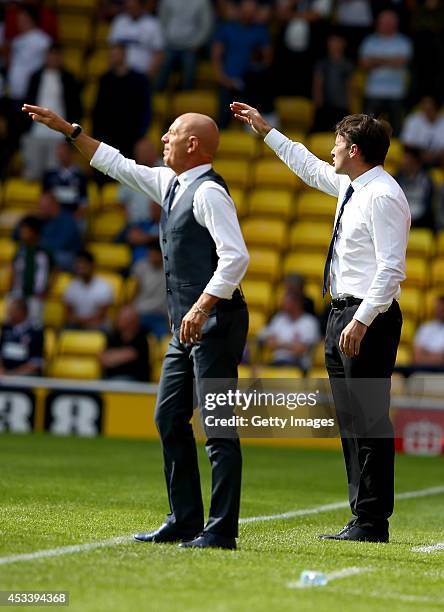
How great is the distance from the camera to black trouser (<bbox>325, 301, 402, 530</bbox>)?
7191mm

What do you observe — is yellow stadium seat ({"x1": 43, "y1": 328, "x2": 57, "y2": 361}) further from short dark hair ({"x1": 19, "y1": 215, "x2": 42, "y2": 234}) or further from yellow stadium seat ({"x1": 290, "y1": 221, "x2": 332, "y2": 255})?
yellow stadium seat ({"x1": 290, "y1": 221, "x2": 332, "y2": 255})

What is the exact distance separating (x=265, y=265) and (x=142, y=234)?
162 centimetres

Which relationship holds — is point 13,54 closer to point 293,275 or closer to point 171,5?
point 171,5

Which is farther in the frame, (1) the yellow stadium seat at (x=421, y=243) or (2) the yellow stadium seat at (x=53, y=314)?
(2) the yellow stadium seat at (x=53, y=314)

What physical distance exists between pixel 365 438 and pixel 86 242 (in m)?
11.5

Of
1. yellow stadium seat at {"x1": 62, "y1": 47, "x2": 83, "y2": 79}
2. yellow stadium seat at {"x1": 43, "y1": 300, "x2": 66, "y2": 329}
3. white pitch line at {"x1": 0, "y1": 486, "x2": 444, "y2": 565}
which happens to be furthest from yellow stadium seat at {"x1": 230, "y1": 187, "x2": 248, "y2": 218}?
white pitch line at {"x1": 0, "y1": 486, "x2": 444, "y2": 565}

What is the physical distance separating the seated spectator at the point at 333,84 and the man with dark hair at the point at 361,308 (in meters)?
11.0

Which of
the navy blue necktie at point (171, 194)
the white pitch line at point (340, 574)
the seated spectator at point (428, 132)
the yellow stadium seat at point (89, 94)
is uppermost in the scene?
the yellow stadium seat at point (89, 94)

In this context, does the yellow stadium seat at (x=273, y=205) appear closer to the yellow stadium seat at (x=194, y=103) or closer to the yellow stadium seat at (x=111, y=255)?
the yellow stadium seat at (x=111, y=255)

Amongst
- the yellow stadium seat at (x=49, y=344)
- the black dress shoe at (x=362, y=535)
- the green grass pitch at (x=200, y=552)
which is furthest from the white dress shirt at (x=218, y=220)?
the yellow stadium seat at (x=49, y=344)

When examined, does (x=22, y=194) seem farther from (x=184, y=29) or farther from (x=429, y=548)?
(x=429, y=548)

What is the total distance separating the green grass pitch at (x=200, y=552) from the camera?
5465 mm

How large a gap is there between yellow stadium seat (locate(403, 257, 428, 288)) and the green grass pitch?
5357 millimetres

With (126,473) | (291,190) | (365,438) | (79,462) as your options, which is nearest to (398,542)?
(365,438)
